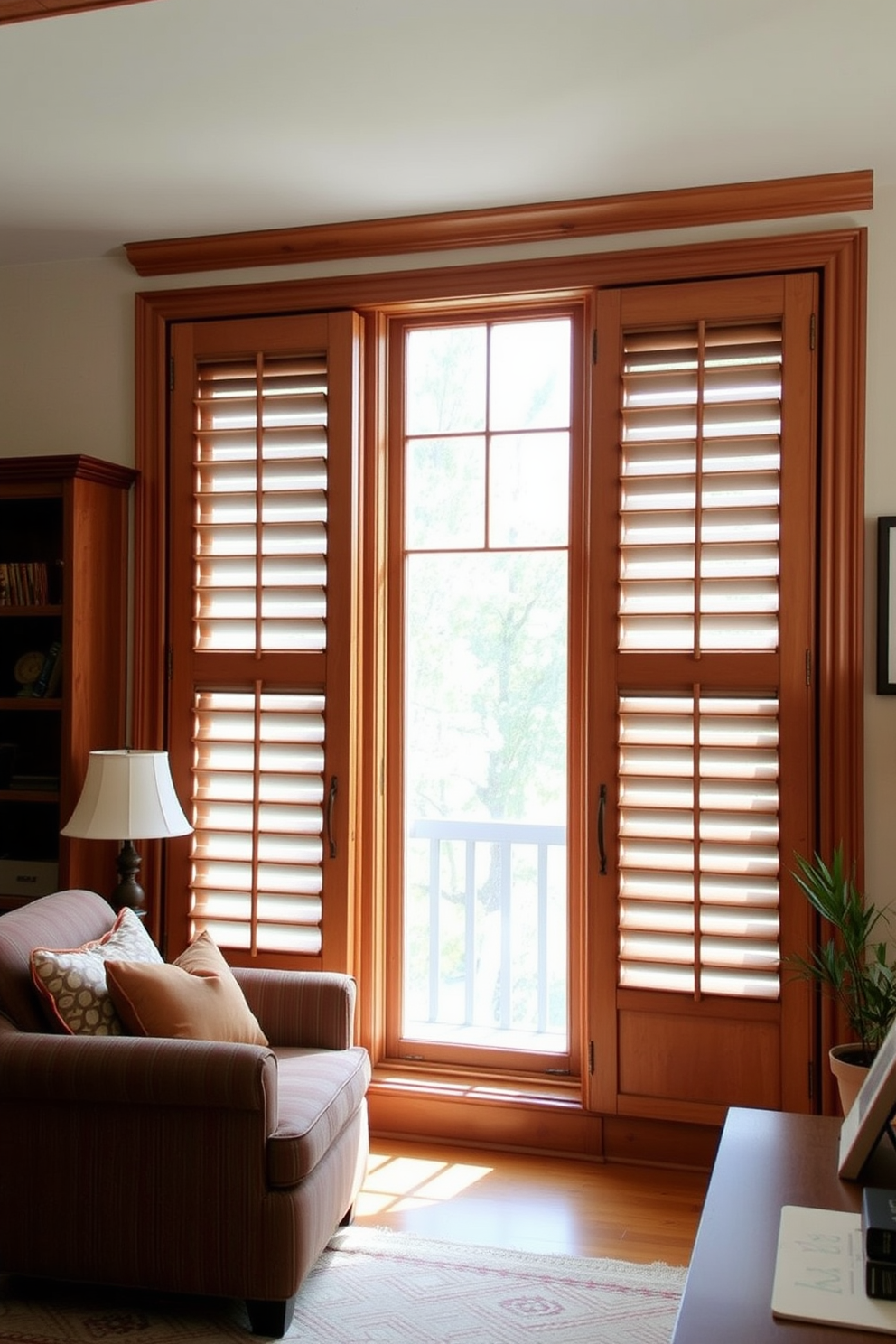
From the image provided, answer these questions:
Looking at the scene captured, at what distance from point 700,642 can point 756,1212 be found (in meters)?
1.94

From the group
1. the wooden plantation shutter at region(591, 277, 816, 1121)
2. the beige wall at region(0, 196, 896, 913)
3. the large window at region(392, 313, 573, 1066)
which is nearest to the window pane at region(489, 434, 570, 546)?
the large window at region(392, 313, 573, 1066)

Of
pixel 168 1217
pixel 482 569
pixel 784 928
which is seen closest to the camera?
pixel 168 1217

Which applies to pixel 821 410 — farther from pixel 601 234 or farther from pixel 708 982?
pixel 708 982

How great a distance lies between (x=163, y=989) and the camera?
2672 mm

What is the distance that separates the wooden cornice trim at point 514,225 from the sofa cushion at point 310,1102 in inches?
93.2

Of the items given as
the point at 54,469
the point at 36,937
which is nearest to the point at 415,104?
the point at 54,469

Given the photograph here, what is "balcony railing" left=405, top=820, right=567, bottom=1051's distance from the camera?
12.6ft

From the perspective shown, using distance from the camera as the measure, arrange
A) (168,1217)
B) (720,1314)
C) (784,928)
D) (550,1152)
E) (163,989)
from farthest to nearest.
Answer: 1. (550,1152)
2. (784,928)
3. (163,989)
4. (168,1217)
5. (720,1314)

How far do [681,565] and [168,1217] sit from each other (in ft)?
7.02

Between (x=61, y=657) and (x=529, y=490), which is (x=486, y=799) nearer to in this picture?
(x=529, y=490)

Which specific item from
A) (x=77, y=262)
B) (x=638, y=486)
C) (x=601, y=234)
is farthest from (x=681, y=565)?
(x=77, y=262)

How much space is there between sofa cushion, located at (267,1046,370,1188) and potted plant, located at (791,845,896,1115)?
1.18 meters

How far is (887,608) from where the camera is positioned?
323 centimetres

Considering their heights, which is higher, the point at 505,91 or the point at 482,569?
the point at 505,91
